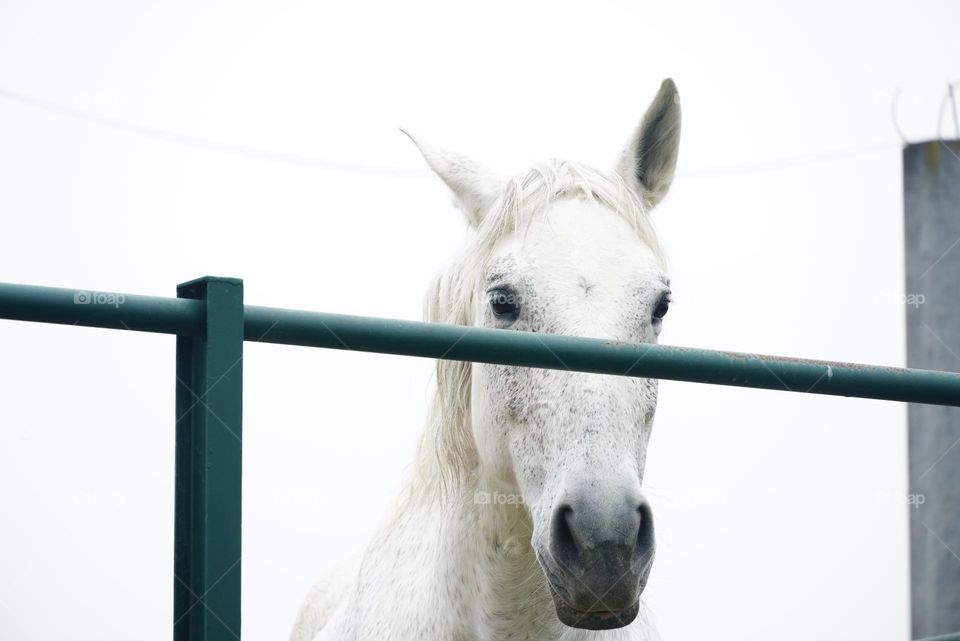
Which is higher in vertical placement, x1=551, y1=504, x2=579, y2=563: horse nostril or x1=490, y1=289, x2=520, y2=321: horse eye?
x1=490, y1=289, x2=520, y2=321: horse eye

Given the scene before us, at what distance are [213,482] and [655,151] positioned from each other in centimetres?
173

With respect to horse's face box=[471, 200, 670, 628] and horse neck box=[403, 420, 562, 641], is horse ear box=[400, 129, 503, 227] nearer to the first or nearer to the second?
horse's face box=[471, 200, 670, 628]

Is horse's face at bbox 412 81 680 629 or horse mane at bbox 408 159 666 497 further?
horse mane at bbox 408 159 666 497

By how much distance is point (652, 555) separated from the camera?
1.55 metres

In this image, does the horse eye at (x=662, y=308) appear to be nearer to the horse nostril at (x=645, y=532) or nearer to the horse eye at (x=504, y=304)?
the horse eye at (x=504, y=304)

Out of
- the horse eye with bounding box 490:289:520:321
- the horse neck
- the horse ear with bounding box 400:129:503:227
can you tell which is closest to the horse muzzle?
the horse neck

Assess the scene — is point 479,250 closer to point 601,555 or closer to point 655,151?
point 655,151

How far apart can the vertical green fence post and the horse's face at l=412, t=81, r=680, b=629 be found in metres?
0.72

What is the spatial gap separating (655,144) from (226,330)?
165 cm

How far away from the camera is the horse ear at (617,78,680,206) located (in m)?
2.28

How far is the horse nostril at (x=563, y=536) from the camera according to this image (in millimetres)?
1560

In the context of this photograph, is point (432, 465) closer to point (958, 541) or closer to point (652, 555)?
point (652, 555)

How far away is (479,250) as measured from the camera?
214cm

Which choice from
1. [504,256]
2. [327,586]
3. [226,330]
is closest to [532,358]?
[226,330]
